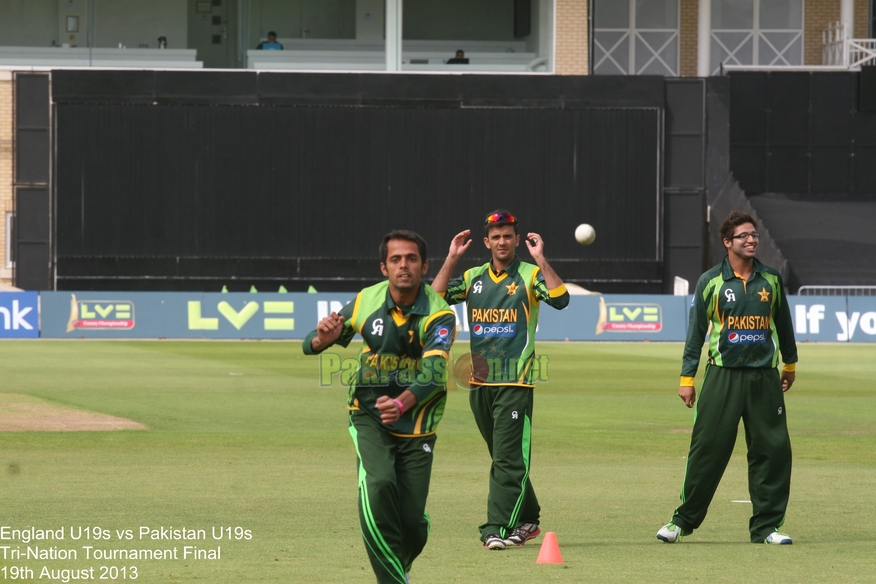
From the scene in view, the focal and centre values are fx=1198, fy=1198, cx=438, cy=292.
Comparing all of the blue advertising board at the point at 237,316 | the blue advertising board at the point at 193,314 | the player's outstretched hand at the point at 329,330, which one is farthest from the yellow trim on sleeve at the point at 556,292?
the blue advertising board at the point at 193,314

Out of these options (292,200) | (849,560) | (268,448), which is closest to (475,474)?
(268,448)

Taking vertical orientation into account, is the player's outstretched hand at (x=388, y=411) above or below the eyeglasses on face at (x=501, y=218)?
below

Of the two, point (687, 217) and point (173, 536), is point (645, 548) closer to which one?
point (173, 536)

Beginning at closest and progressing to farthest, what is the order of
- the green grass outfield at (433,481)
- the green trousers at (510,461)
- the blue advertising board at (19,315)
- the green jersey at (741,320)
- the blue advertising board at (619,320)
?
the green grass outfield at (433,481) → the green trousers at (510,461) → the green jersey at (741,320) → the blue advertising board at (19,315) → the blue advertising board at (619,320)

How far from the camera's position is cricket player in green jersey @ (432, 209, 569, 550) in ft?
25.9

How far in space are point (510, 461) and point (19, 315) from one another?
2601cm

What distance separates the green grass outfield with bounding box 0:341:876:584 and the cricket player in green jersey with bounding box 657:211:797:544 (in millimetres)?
322

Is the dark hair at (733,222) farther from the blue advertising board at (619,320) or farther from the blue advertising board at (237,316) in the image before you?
the blue advertising board at (619,320)

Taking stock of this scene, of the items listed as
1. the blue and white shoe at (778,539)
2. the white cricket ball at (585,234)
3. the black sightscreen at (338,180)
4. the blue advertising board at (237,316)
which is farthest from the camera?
the black sightscreen at (338,180)

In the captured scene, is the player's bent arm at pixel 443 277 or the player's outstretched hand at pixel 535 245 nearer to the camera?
the player's bent arm at pixel 443 277

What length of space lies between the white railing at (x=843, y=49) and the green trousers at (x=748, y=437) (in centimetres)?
3561

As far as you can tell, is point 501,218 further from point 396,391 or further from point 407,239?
point 396,391

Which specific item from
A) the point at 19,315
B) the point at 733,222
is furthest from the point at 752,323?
the point at 19,315

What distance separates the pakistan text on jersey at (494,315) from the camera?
323 inches
